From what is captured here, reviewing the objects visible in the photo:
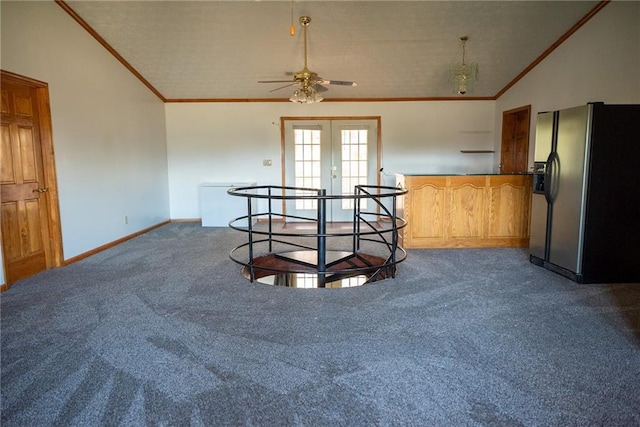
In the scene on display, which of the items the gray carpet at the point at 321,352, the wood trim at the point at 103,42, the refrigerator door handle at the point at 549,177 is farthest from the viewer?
the wood trim at the point at 103,42

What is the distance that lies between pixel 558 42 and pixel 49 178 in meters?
7.04

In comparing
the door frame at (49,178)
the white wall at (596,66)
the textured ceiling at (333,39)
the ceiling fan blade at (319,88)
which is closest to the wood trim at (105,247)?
the door frame at (49,178)

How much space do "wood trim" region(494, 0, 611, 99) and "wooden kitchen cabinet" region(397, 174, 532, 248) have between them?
2.11 m

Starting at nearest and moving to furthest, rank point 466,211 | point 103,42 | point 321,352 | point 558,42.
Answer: point 321,352
point 466,211
point 103,42
point 558,42

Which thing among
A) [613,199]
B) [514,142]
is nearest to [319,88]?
[514,142]

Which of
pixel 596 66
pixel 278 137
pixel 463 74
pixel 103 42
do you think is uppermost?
pixel 103 42

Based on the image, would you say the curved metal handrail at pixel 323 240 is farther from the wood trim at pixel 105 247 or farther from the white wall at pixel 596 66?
the white wall at pixel 596 66

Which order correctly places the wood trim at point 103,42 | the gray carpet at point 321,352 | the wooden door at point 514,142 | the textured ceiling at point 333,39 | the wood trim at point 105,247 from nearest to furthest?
the gray carpet at point 321,352 → the wood trim at point 103,42 → the wood trim at point 105,247 → the textured ceiling at point 333,39 → the wooden door at point 514,142

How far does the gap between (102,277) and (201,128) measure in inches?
175

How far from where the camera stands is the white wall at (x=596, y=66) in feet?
14.9

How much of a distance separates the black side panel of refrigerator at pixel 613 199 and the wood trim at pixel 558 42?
2007 millimetres

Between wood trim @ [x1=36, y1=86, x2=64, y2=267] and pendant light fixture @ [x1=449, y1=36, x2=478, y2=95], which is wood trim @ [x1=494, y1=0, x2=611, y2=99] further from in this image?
wood trim @ [x1=36, y1=86, x2=64, y2=267]

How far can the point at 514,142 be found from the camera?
747 centimetres

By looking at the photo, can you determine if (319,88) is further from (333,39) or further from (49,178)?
(49,178)
